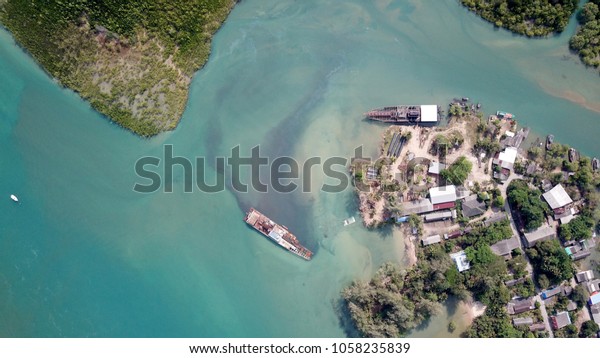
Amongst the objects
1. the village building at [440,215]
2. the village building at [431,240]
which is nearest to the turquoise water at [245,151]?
the village building at [431,240]

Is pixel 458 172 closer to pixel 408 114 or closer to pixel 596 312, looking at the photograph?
pixel 408 114

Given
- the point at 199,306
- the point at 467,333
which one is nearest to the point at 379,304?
the point at 467,333

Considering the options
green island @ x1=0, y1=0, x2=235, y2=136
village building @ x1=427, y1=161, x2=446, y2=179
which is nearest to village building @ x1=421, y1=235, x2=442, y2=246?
village building @ x1=427, y1=161, x2=446, y2=179

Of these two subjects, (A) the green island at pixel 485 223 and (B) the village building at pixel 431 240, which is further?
(B) the village building at pixel 431 240

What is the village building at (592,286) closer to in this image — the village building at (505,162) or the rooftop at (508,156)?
the village building at (505,162)

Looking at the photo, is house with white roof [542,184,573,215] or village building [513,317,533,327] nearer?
house with white roof [542,184,573,215]

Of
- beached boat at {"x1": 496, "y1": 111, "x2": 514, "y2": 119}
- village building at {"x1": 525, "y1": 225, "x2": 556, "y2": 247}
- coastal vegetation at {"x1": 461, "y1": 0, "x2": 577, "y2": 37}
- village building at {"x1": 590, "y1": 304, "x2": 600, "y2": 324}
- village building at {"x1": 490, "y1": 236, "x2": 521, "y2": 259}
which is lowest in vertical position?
village building at {"x1": 590, "y1": 304, "x2": 600, "y2": 324}

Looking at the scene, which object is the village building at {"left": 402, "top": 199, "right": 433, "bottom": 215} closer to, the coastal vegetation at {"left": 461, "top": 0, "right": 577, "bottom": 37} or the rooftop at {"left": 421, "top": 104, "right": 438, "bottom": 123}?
the rooftop at {"left": 421, "top": 104, "right": 438, "bottom": 123}
